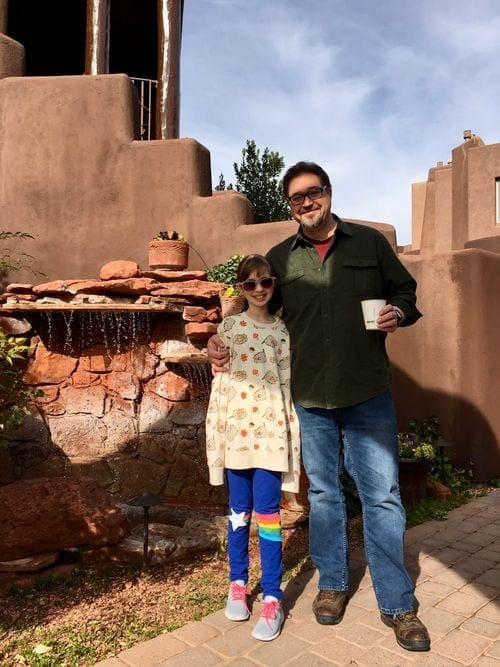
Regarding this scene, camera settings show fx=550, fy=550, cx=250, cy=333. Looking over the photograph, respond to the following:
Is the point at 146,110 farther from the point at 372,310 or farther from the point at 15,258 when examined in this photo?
the point at 372,310

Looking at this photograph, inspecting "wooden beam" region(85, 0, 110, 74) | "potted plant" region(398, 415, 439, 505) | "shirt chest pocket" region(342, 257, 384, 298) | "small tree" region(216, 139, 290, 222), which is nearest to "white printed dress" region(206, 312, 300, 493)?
"shirt chest pocket" region(342, 257, 384, 298)

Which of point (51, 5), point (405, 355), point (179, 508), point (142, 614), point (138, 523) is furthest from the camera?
point (51, 5)

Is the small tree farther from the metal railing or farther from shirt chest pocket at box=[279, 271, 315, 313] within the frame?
shirt chest pocket at box=[279, 271, 315, 313]

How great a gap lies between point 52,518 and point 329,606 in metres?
1.80

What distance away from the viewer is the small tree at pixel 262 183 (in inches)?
602

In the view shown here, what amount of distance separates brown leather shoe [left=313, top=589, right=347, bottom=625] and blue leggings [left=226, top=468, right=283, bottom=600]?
8.5 inches

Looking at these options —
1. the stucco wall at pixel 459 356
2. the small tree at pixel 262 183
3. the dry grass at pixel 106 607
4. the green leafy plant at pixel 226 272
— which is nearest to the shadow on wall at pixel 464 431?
the stucco wall at pixel 459 356

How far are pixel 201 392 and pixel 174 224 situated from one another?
2052 millimetres

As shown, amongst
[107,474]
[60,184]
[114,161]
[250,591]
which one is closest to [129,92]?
[114,161]

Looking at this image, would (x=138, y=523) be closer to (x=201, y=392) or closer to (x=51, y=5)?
(x=201, y=392)

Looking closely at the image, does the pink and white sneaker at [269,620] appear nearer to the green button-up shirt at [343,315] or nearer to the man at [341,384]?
the man at [341,384]

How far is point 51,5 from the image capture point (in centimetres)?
1030

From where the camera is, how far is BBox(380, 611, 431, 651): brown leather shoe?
2400mm

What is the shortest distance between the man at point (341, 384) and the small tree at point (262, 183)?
12.7 metres
